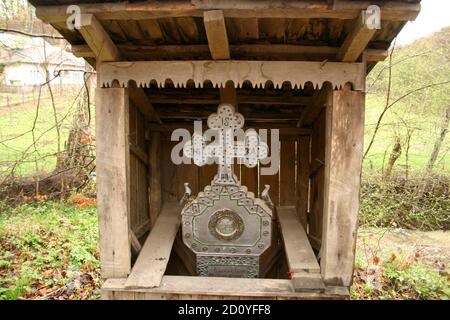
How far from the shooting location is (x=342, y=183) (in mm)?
2865

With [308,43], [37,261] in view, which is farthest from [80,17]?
[37,261]

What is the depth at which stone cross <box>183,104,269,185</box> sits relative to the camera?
11.2 ft

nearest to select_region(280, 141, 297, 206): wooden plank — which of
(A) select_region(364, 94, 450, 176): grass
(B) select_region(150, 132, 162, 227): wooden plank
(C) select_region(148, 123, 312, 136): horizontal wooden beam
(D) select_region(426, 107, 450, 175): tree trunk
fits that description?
(C) select_region(148, 123, 312, 136): horizontal wooden beam

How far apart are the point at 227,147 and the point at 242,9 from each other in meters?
1.40

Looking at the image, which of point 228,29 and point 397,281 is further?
point 397,281

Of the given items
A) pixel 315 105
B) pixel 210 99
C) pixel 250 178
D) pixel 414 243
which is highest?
pixel 210 99

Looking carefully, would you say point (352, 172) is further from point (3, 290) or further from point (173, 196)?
point (3, 290)

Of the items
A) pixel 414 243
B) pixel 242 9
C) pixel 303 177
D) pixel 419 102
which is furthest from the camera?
pixel 419 102

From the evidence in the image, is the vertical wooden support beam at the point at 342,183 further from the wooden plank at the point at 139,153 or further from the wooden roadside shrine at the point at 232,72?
the wooden plank at the point at 139,153

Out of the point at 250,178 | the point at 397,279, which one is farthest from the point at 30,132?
the point at 397,279

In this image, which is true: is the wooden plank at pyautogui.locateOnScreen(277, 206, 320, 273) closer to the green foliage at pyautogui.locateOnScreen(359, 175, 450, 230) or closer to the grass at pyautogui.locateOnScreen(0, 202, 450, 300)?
the grass at pyautogui.locateOnScreen(0, 202, 450, 300)

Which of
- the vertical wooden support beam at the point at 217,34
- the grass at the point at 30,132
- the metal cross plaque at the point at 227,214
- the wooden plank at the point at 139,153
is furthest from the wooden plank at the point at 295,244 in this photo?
the grass at the point at 30,132

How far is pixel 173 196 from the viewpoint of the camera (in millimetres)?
4676

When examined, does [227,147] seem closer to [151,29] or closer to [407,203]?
[151,29]
